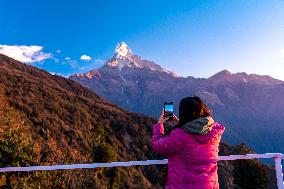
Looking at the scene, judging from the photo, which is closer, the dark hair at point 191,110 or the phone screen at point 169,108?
the dark hair at point 191,110

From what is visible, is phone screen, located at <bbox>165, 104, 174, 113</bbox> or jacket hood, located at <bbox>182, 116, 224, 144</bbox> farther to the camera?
phone screen, located at <bbox>165, 104, 174, 113</bbox>

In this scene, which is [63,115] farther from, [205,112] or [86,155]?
[205,112]

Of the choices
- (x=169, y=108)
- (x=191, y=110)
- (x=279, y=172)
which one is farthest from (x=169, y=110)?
(x=279, y=172)

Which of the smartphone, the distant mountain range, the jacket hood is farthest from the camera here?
the distant mountain range

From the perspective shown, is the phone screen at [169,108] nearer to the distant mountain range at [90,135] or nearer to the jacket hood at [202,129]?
the jacket hood at [202,129]

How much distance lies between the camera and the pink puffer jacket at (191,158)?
359 cm

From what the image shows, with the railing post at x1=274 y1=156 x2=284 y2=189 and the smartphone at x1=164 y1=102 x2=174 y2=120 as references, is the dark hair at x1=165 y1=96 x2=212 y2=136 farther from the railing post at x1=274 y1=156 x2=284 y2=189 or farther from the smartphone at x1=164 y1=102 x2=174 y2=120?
the railing post at x1=274 y1=156 x2=284 y2=189

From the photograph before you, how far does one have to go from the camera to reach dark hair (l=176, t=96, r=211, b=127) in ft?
12.0

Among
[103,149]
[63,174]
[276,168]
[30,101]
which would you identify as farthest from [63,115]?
[276,168]

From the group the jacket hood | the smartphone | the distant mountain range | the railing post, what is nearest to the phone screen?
the smartphone

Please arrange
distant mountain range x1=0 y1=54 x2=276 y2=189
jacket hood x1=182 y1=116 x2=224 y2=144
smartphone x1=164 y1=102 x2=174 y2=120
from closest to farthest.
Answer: jacket hood x1=182 y1=116 x2=224 y2=144 < smartphone x1=164 y1=102 x2=174 y2=120 < distant mountain range x1=0 y1=54 x2=276 y2=189

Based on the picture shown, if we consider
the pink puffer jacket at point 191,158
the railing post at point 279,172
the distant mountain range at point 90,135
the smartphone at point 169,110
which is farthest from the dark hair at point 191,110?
the distant mountain range at point 90,135

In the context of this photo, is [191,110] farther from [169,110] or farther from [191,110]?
[169,110]

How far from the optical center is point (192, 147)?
11.9ft
